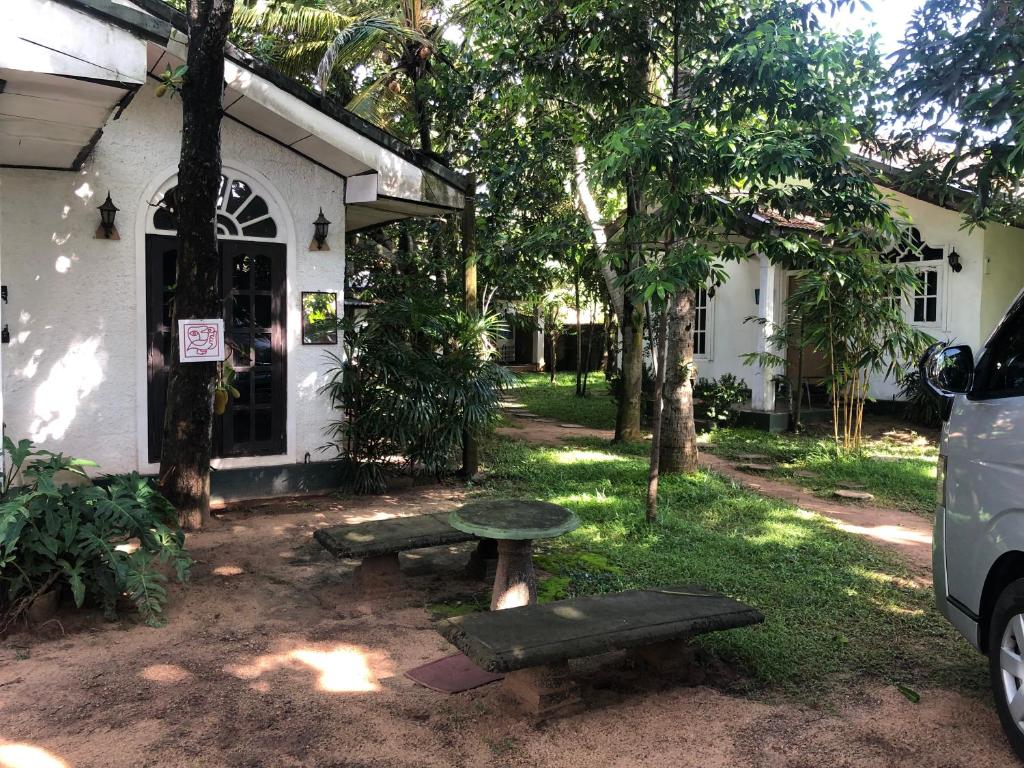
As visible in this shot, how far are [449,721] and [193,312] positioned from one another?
3.47 m

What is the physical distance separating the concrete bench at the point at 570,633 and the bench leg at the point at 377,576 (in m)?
1.58

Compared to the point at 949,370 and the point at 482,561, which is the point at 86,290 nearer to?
the point at 482,561

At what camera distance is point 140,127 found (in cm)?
680

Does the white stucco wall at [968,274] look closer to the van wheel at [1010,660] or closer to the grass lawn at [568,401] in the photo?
the grass lawn at [568,401]

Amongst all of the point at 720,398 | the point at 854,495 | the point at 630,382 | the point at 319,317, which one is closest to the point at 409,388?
the point at 319,317

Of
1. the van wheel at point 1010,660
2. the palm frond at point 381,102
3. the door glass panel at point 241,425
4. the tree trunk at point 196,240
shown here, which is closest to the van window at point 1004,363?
the van wheel at point 1010,660

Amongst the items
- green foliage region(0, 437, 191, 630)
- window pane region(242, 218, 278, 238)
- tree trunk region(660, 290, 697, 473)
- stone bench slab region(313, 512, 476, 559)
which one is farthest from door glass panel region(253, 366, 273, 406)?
tree trunk region(660, 290, 697, 473)

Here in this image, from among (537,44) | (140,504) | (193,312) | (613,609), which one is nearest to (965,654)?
(613,609)

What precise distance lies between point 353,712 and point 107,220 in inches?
194

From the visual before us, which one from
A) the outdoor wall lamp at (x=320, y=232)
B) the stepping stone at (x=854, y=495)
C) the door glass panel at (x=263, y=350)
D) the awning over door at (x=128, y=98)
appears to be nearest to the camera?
the awning over door at (x=128, y=98)

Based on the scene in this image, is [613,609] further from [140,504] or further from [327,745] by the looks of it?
[140,504]

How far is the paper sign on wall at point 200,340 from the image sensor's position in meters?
5.46

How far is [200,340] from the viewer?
5.50 metres

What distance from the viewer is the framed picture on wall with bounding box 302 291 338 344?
7.68 meters
